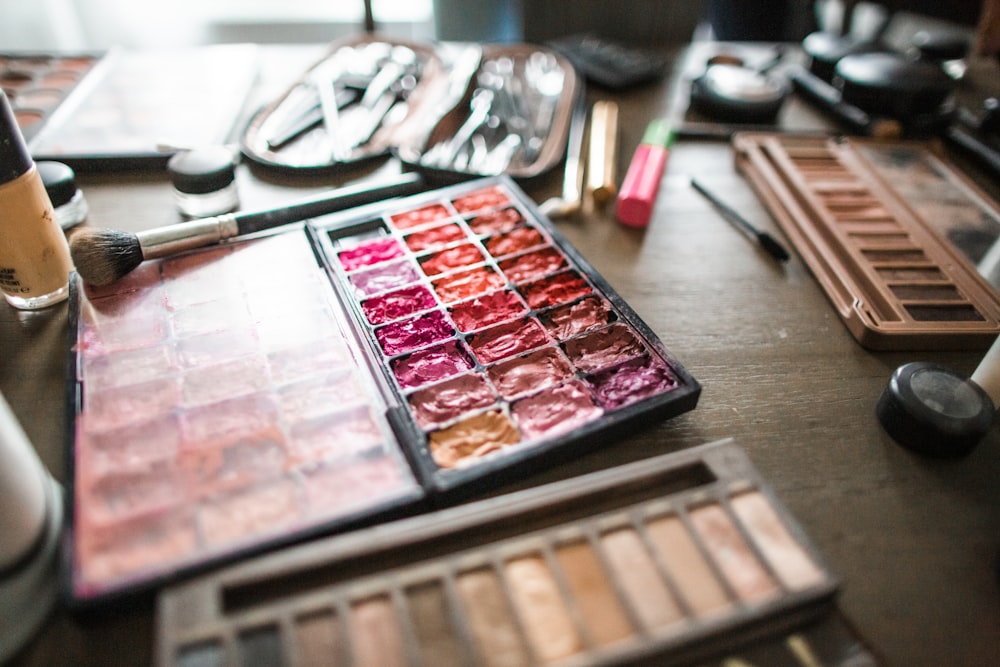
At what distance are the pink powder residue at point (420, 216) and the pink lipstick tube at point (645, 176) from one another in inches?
11.9

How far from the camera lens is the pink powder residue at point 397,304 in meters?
0.89

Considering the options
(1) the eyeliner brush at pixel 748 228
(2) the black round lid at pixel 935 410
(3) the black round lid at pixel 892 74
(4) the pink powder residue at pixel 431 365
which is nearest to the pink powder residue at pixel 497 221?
(4) the pink powder residue at pixel 431 365

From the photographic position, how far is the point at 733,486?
2.20 feet

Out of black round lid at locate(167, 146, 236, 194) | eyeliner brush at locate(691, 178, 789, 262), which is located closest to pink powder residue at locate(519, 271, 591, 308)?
eyeliner brush at locate(691, 178, 789, 262)

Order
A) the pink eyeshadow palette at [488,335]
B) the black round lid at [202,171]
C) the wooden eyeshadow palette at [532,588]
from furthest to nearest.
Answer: the black round lid at [202,171] < the pink eyeshadow palette at [488,335] < the wooden eyeshadow palette at [532,588]

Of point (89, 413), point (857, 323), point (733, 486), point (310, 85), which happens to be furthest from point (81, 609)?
point (310, 85)

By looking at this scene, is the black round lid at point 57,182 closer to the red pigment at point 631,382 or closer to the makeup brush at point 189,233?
the makeup brush at point 189,233

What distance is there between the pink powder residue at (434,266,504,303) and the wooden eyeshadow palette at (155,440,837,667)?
13.6 inches

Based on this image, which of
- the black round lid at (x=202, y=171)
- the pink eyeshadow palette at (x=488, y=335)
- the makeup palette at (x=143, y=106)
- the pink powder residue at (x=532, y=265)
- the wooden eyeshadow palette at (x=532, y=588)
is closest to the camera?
the wooden eyeshadow palette at (x=532, y=588)

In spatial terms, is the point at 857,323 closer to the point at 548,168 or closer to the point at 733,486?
the point at 733,486

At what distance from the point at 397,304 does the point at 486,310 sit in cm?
12

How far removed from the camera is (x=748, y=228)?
1.15 m

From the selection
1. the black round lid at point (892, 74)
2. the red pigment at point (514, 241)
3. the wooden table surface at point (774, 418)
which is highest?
the black round lid at point (892, 74)

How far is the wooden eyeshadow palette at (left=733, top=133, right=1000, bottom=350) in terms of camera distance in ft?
3.05
